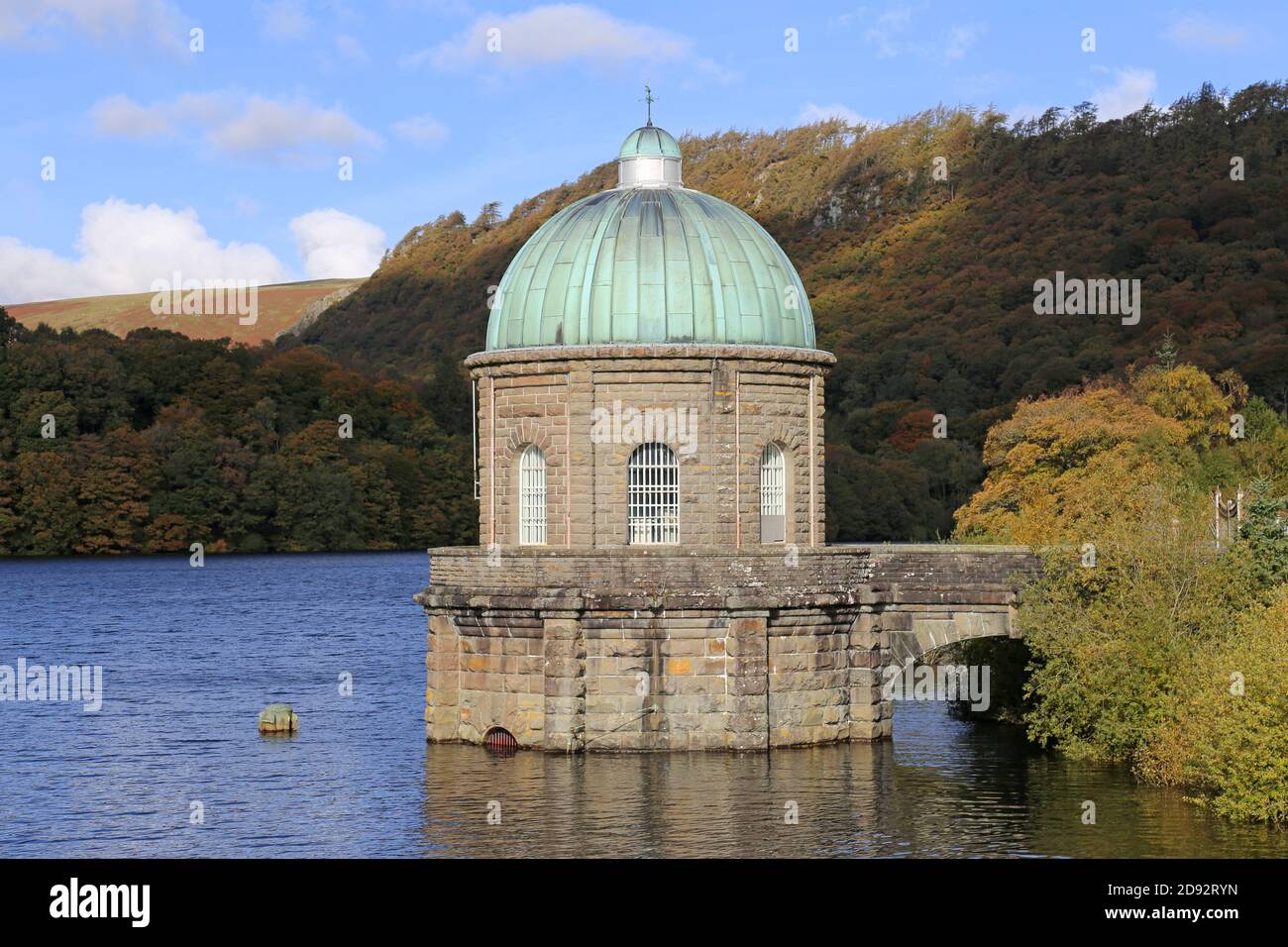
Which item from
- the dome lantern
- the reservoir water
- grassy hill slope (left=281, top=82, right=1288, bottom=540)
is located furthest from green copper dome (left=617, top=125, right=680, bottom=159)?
grassy hill slope (left=281, top=82, right=1288, bottom=540)

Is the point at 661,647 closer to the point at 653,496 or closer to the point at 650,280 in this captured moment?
the point at 653,496

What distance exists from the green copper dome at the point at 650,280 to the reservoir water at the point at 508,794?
26.6 feet

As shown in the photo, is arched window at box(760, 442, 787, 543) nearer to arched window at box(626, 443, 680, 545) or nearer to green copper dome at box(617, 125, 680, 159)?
arched window at box(626, 443, 680, 545)

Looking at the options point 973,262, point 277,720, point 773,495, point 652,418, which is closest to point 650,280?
point 652,418

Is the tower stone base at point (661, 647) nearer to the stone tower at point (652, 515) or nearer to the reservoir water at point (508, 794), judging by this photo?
the stone tower at point (652, 515)

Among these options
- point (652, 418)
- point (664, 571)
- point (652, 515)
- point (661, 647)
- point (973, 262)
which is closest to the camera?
point (661, 647)

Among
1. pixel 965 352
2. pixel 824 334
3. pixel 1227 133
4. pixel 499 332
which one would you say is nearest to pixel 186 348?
pixel 824 334

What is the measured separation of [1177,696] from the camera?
33562 millimetres

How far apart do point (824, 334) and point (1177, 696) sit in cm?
9017

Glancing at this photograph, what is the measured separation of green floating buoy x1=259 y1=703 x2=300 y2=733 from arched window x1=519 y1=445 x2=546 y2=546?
9921 millimetres

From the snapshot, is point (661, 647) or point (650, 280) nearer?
point (661, 647)

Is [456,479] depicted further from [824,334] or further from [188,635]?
[188,635]

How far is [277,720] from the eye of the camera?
44812 millimetres

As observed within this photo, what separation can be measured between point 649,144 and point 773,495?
775cm
